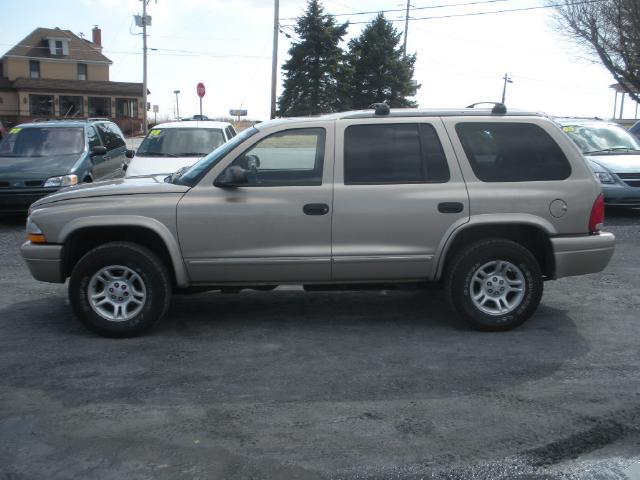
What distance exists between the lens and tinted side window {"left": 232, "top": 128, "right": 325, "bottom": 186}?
5.69 metres

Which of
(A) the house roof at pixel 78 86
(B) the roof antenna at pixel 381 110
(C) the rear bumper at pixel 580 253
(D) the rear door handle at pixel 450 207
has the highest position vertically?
(A) the house roof at pixel 78 86

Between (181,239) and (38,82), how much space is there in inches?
2192

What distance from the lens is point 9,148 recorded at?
12469mm

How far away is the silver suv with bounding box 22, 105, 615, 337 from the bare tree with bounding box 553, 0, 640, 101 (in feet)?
94.9

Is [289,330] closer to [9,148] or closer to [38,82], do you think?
[9,148]

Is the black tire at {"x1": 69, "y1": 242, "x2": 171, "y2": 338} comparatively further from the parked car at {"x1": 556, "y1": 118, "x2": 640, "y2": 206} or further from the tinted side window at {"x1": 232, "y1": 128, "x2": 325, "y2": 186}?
the parked car at {"x1": 556, "y1": 118, "x2": 640, "y2": 206}

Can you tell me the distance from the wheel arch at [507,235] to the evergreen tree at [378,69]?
43396 millimetres

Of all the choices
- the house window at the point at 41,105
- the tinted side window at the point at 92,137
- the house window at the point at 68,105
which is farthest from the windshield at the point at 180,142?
the house window at the point at 41,105

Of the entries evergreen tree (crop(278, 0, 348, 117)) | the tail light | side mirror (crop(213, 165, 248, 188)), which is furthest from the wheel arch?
evergreen tree (crop(278, 0, 348, 117))

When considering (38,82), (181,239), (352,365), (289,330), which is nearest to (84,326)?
(181,239)

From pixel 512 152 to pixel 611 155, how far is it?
7671 mm

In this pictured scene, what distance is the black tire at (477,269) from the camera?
564 cm

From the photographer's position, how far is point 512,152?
5.79 meters

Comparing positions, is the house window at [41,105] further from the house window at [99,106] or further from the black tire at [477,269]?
the black tire at [477,269]
